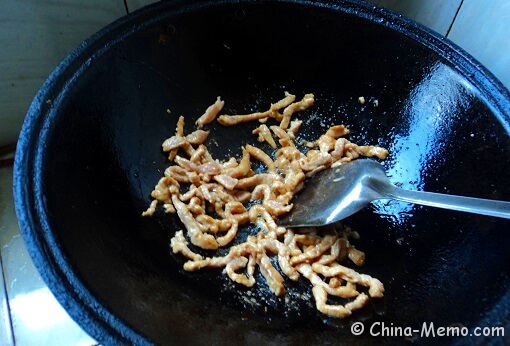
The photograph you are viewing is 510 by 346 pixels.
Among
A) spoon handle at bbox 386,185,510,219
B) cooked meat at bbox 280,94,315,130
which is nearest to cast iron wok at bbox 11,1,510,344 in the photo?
cooked meat at bbox 280,94,315,130

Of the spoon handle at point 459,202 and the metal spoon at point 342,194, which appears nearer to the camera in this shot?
the spoon handle at point 459,202

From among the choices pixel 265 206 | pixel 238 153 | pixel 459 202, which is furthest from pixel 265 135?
pixel 459 202

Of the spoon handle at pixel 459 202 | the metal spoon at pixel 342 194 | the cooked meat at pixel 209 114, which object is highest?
the cooked meat at pixel 209 114

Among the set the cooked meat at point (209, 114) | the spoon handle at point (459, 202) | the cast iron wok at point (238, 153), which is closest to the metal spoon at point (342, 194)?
the spoon handle at point (459, 202)

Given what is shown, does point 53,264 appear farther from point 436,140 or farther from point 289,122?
point 436,140

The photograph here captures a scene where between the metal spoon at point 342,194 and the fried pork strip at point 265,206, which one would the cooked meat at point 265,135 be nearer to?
the fried pork strip at point 265,206

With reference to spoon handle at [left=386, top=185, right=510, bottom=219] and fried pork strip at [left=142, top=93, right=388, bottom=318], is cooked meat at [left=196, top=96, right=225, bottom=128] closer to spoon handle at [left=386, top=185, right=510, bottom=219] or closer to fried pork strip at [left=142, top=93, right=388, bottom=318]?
fried pork strip at [left=142, top=93, right=388, bottom=318]
